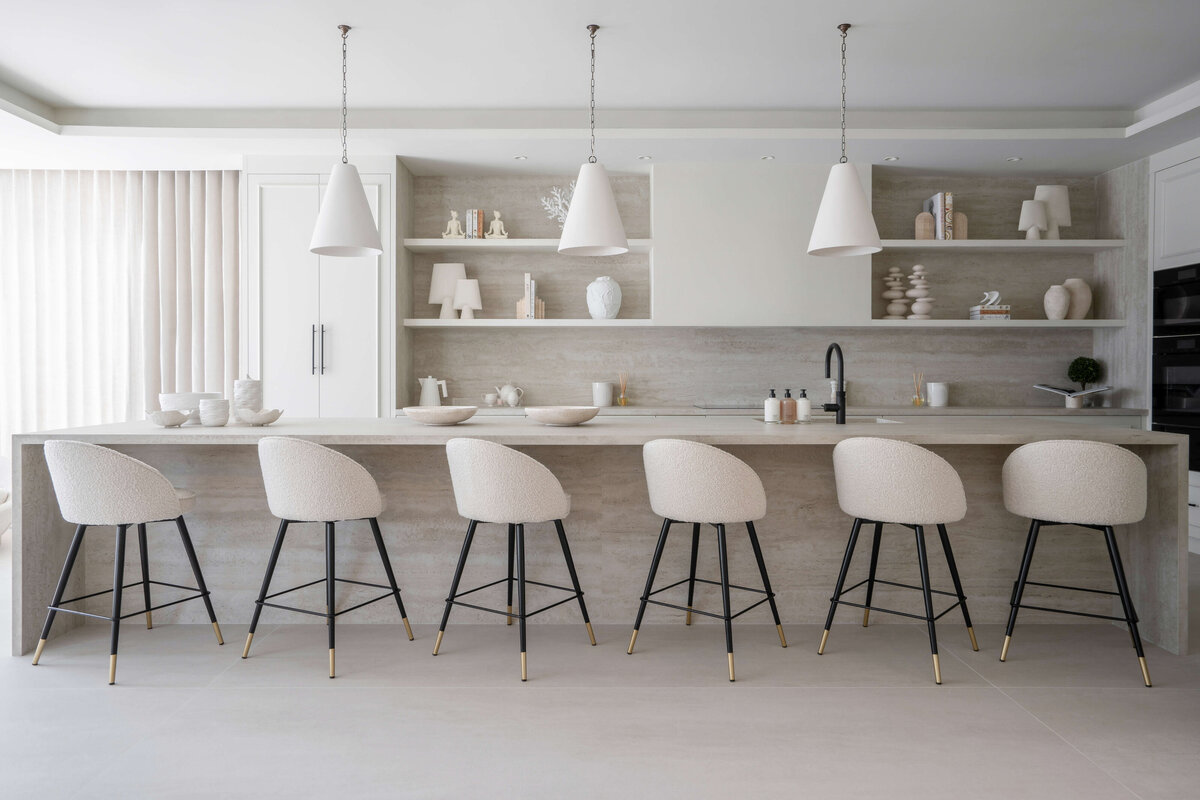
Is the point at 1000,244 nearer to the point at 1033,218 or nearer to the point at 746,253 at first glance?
the point at 1033,218

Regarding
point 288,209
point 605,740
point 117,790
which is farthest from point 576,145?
point 117,790

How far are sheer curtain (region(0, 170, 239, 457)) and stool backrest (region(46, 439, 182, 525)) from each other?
299 cm

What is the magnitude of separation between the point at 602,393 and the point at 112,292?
3.63 meters

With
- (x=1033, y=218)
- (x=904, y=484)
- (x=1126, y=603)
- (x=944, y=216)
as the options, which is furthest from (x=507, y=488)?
(x=1033, y=218)

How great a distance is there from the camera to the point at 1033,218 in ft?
16.9

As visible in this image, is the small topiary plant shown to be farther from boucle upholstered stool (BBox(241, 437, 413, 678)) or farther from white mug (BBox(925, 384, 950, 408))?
boucle upholstered stool (BBox(241, 437, 413, 678))

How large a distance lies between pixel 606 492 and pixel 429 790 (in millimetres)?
1445

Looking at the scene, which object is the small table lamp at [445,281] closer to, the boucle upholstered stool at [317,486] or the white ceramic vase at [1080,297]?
the boucle upholstered stool at [317,486]

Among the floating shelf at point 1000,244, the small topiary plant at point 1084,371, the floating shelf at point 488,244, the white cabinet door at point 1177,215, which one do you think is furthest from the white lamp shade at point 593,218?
the small topiary plant at point 1084,371

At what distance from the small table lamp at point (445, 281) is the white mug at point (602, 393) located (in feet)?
3.64

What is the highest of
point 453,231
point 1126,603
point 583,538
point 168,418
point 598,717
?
point 453,231

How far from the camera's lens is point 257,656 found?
286cm

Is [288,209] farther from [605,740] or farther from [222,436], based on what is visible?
[605,740]

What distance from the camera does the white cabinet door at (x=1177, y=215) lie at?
4.53 meters
